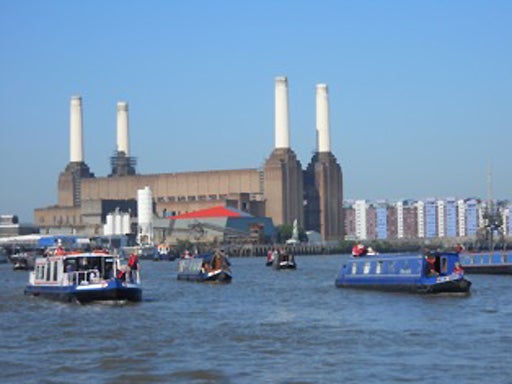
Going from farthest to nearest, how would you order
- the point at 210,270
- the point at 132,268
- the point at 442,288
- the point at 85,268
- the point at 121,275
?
1. the point at 210,270
2. the point at 442,288
3. the point at 132,268
4. the point at 85,268
5. the point at 121,275

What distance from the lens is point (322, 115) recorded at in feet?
617

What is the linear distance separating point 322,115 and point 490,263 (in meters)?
114

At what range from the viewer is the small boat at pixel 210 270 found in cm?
6781

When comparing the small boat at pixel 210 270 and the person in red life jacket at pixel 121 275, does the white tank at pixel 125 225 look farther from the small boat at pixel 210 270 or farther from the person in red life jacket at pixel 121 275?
the person in red life jacket at pixel 121 275

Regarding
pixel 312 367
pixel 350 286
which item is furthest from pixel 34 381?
pixel 350 286

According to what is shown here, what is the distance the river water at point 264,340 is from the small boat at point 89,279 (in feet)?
1.53

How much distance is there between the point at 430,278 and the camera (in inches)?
1981

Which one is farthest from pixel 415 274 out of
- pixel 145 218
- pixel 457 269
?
pixel 145 218

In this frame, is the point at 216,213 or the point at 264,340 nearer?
the point at 264,340

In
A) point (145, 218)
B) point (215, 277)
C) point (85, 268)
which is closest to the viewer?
point (85, 268)

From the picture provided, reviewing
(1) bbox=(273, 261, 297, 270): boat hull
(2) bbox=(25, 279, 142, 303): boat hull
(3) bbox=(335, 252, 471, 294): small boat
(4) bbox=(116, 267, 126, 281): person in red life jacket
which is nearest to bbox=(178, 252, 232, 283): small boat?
(3) bbox=(335, 252, 471, 294): small boat

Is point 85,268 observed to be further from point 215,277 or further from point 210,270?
point 210,270

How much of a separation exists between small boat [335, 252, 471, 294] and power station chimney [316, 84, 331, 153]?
12959 cm

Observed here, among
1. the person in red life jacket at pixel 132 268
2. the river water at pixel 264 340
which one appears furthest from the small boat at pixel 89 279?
the river water at pixel 264 340
